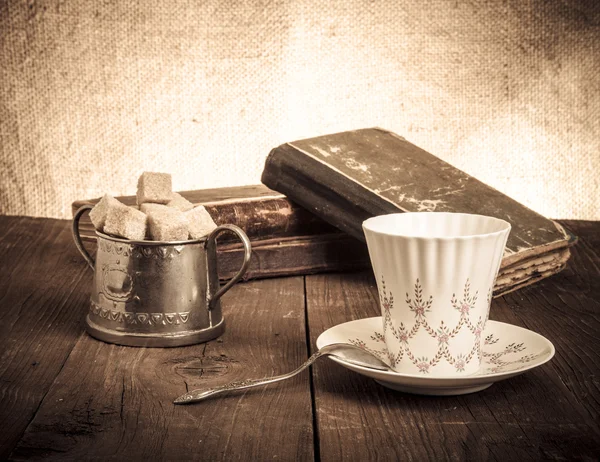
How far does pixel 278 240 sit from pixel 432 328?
2.02 ft

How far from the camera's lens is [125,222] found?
3.34ft

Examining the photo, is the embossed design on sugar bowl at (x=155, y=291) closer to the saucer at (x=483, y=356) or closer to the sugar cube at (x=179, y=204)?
the sugar cube at (x=179, y=204)

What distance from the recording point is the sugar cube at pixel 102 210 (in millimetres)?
1054

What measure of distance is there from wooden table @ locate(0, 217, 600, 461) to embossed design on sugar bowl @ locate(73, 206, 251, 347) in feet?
0.08

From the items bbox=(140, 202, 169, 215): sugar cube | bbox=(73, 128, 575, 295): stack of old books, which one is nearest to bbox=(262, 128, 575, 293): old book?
bbox=(73, 128, 575, 295): stack of old books

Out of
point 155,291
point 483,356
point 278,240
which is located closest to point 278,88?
point 278,240

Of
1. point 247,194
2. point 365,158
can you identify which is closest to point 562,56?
point 365,158

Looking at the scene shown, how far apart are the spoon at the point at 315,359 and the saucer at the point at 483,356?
0.06ft

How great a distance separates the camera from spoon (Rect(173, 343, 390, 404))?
0.83 m

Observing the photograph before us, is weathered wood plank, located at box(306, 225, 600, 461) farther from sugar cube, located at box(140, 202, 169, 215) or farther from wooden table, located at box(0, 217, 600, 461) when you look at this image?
sugar cube, located at box(140, 202, 169, 215)

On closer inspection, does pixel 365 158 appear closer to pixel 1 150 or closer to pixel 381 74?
pixel 381 74

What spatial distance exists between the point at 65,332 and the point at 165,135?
1.30 m

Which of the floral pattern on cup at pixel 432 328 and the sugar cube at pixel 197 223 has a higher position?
the sugar cube at pixel 197 223

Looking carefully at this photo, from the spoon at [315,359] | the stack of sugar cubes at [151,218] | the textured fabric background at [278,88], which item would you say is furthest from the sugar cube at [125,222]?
the textured fabric background at [278,88]
